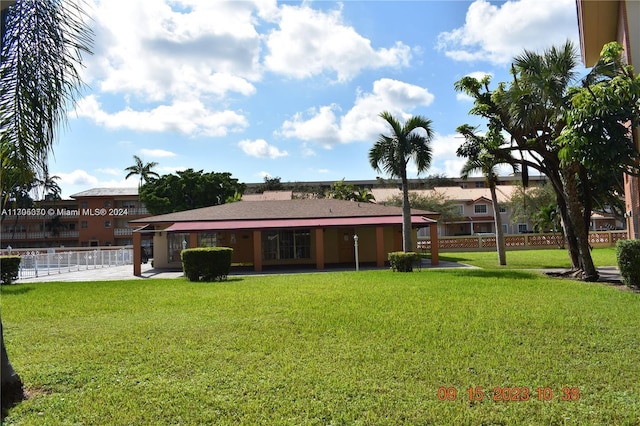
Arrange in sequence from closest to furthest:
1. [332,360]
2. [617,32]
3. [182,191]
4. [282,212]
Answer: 1. [332,360]
2. [617,32]
3. [282,212]
4. [182,191]

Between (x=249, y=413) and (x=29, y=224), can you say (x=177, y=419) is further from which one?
(x=29, y=224)

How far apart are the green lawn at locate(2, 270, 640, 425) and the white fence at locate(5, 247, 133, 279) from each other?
45.2ft

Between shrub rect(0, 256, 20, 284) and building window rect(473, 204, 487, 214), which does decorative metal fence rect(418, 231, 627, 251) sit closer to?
building window rect(473, 204, 487, 214)

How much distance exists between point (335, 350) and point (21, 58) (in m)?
5.35

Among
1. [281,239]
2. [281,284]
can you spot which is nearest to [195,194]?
[281,239]

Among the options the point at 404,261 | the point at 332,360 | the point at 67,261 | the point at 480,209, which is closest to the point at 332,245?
the point at 404,261

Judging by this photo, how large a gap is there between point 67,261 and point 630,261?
2641cm

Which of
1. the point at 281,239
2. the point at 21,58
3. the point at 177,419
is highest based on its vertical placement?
the point at 21,58

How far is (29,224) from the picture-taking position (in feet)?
205

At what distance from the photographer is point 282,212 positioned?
2823cm

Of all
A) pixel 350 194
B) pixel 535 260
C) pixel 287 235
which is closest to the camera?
pixel 535 260

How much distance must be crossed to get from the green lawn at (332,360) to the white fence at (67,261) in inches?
543

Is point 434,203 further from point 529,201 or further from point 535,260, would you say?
point 535,260
